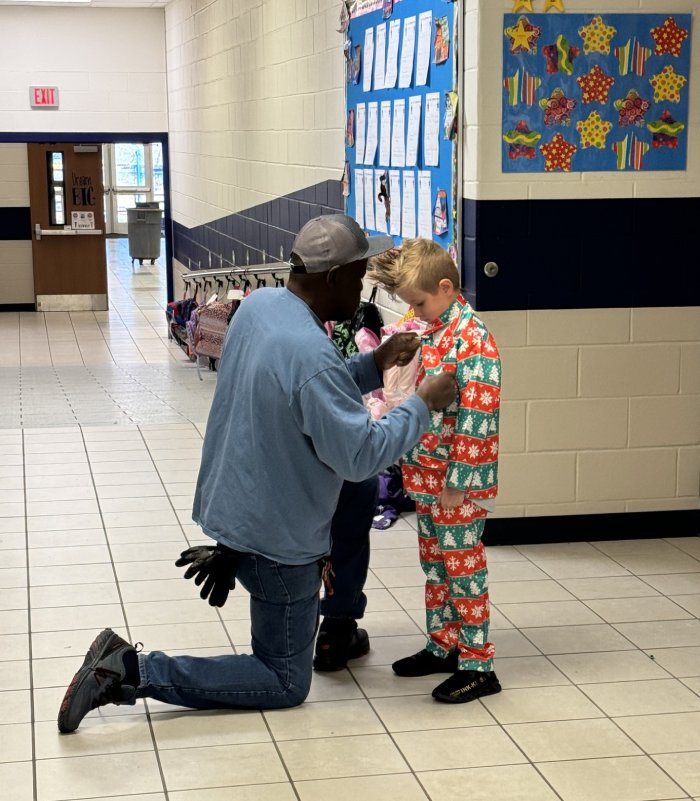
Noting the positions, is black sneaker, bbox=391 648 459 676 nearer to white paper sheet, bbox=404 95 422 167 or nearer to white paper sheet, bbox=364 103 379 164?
white paper sheet, bbox=404 95 422 167

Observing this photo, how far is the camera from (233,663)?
3.18m

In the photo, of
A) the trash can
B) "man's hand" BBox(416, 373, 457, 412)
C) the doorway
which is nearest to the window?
the doorway

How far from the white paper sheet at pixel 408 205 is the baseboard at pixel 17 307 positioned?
9.71 m

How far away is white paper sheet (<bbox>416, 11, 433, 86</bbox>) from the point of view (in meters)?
4.85

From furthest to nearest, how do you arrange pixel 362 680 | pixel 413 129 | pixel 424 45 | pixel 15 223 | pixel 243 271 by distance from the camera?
pixel 15 223
pixel 243 271
pixel 413 129
pixel 424 45
pixel 362 680

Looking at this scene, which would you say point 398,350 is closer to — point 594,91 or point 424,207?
point 594,91

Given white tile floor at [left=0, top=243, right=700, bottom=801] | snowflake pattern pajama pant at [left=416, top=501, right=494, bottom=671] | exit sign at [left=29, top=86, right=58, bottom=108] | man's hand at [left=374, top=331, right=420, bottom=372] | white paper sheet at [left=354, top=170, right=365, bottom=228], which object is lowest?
white tile floor at [left=0, top=243, right=700, bottom=801]

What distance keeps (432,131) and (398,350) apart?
1881 millimetres

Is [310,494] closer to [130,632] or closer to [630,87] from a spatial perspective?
[130,632]

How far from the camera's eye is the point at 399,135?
529 centimetres

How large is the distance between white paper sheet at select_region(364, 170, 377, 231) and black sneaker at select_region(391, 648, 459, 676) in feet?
8.71

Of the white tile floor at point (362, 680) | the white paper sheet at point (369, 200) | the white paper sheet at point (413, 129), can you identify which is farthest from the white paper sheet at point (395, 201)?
the white tile floor at point (362, 680)

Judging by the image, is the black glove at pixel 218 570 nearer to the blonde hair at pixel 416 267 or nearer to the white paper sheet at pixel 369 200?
the blonde hair at pixel 416 267

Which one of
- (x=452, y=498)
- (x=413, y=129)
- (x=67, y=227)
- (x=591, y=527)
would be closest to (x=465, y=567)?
(x=452, y=498)
